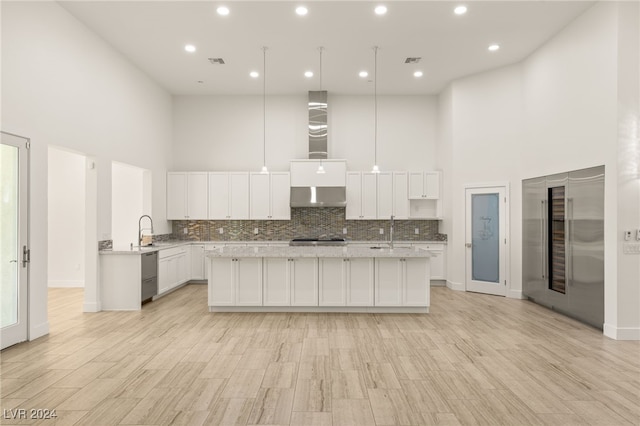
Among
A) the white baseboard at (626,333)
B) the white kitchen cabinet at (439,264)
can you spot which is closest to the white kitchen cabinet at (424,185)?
the white kitchen cabinet at (439,264)

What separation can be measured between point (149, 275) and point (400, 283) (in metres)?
4.27

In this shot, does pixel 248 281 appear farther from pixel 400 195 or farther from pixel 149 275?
pixel 400 195

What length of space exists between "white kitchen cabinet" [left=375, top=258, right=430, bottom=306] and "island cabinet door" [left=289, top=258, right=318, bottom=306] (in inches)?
38.8

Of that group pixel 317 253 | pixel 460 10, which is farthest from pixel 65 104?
pixel 460 10

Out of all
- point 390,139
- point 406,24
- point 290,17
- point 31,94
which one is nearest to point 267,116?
point 390,139

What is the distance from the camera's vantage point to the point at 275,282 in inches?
226

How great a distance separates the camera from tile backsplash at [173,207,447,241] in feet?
28.6

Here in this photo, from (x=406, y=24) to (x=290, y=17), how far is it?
1748 mm

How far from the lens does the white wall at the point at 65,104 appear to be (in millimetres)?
4336

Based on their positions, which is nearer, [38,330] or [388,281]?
[38,330]

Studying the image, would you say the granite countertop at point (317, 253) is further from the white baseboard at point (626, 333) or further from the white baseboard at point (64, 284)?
the white baseboard at point (64, 284)

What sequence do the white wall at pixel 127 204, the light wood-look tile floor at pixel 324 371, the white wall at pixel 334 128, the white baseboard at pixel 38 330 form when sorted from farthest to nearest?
the white wall at pixel 334 128
the white wall at pixel 127 204
the white baseboard at pixel 38 330
the light wood-look tile floor at pixel 324 371

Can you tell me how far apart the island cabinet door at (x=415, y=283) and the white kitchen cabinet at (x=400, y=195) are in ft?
9.07

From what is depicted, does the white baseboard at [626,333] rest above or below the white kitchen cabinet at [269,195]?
below
